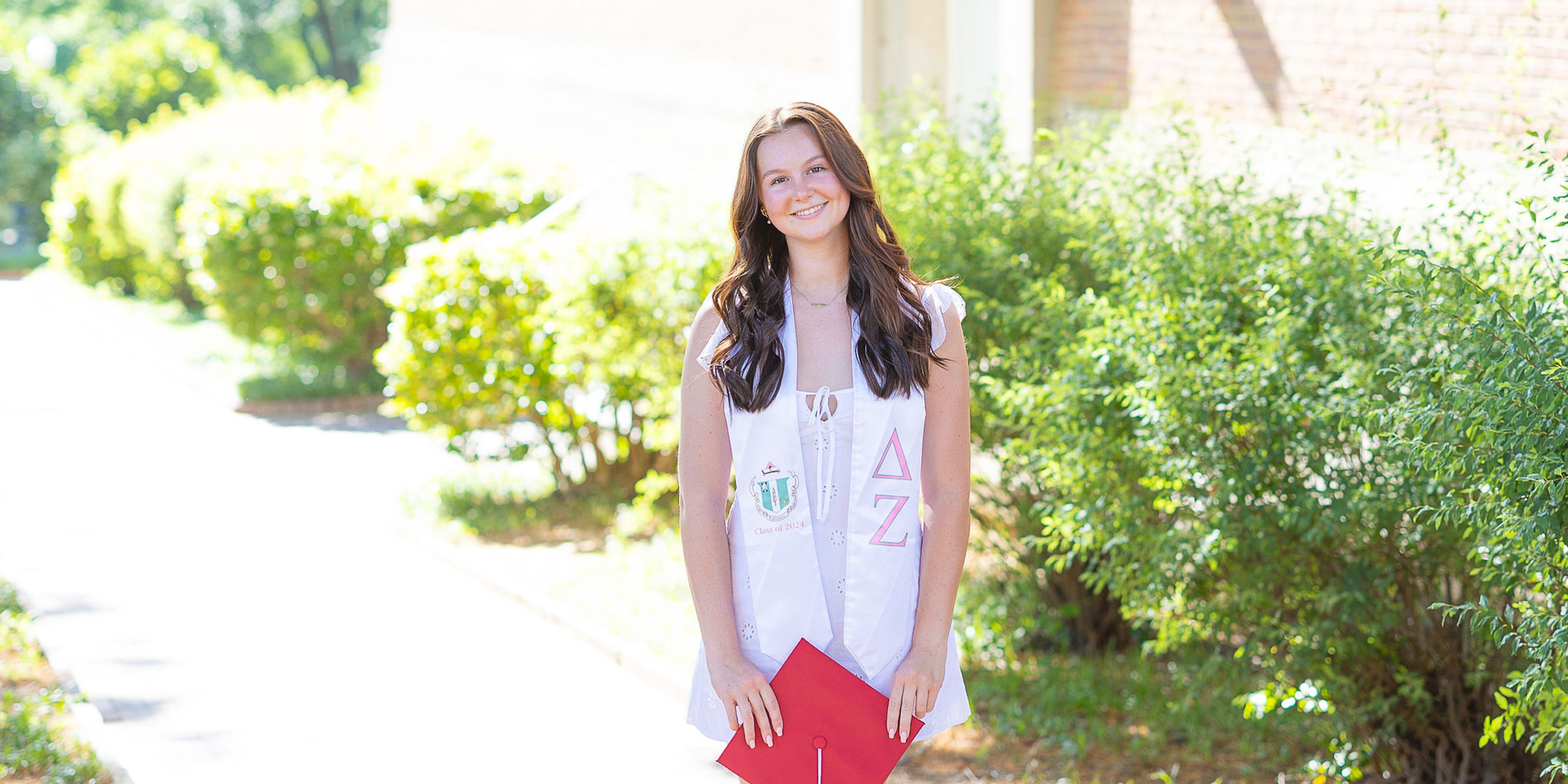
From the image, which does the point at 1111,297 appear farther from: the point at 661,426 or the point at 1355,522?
the point at 661,426

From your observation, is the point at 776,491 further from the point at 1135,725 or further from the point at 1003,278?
the point at 1135,725

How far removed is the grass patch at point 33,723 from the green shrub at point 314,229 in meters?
6.37

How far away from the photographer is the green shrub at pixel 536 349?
7.74m

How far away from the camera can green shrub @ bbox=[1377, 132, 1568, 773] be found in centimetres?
272

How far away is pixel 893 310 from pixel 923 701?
0.75 meters

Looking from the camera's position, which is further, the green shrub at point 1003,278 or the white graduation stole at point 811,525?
the green shrub at point 1003,278

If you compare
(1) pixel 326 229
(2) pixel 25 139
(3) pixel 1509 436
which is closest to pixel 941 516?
(3) pixel 1509 436

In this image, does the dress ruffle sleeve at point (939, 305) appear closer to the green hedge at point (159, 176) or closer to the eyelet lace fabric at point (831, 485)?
the eyelet lace fabric at point (831, 485)

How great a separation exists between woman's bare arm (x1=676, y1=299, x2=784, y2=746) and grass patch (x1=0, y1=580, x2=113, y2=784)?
2.94m

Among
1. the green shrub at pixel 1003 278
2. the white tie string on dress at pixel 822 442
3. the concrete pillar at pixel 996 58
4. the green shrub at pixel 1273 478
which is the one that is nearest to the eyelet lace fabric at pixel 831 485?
the white tie string on dress at pixel 822 442

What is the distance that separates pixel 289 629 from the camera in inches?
252

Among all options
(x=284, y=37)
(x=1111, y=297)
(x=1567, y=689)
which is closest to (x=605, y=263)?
(x=1111, y=297)

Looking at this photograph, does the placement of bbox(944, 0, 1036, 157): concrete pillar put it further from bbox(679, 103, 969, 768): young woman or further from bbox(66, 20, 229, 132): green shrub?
bbox(66, 20, 229, 132): green shrub

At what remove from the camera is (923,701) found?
264cm
